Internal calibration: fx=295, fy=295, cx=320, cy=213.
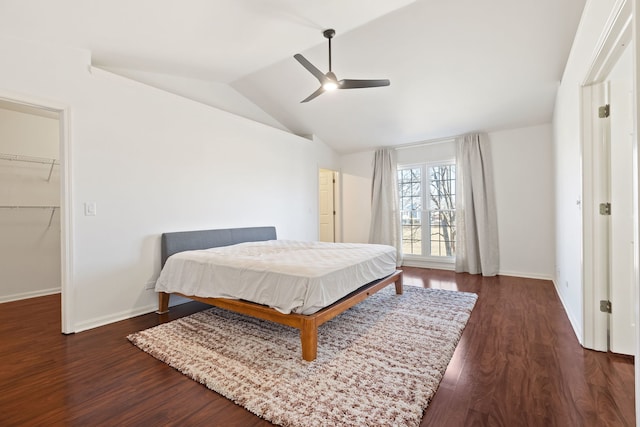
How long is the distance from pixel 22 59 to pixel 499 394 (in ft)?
14.2

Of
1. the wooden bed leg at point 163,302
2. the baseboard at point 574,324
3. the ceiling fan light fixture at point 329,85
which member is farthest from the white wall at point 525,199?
the wooden bed leg at point 163,302

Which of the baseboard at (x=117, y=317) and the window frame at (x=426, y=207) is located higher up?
the window frame at (x=426, y=207)

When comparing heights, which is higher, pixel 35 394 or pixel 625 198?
pixel 625 198

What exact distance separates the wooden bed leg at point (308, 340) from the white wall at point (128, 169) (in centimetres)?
216

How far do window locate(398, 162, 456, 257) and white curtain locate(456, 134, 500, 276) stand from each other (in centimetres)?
32

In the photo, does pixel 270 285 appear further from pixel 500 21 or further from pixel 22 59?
pixel 500 21

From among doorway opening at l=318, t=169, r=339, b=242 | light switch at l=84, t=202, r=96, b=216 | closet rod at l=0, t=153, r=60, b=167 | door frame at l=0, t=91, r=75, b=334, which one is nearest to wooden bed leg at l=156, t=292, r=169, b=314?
door frame at l=0, t=91, r=75, b=334

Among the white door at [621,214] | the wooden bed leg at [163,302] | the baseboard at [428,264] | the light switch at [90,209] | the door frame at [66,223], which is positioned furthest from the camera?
the baseboard at [428,264]

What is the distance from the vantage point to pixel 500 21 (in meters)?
2.91

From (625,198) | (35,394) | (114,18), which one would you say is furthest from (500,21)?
(35,394)

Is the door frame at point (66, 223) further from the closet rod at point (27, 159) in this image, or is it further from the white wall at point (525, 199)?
the white wall at point (525, 199)

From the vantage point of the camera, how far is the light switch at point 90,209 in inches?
112

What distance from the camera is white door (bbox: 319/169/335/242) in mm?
6727

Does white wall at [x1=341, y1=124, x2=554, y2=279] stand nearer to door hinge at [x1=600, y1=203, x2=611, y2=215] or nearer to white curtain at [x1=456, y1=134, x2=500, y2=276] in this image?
white curtain at [x1=456, y1=134, x2=500, y2=276]
